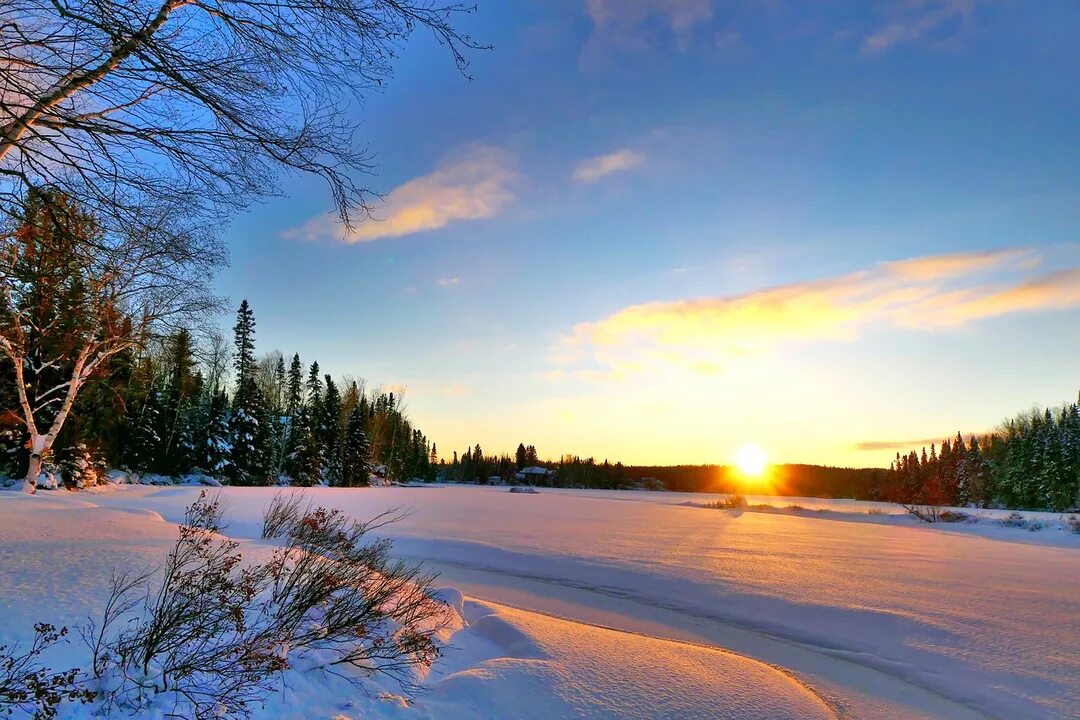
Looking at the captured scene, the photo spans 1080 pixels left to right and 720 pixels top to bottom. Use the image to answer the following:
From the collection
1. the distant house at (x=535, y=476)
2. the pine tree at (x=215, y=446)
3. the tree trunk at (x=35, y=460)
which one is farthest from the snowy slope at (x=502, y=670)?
the distant house at (x=535, y=476)

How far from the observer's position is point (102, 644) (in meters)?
3.41

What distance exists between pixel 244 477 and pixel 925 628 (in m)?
44.5

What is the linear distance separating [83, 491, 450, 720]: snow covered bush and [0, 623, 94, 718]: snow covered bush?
7.0 inches

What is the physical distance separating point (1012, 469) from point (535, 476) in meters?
76.9

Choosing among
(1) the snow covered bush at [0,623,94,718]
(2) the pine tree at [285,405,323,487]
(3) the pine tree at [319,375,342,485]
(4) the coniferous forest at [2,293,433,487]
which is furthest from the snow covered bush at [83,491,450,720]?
(3) the pine tree at [319,375,342,485]

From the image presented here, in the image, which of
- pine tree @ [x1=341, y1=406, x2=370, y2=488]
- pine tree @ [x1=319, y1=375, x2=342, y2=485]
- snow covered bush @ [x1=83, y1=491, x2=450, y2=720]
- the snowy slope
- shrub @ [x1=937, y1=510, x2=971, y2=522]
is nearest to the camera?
snow covered bush @ [x1=83, y1=491, x2=450, y2=720]

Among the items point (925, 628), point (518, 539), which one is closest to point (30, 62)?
point (925, 628)

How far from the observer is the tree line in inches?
1914

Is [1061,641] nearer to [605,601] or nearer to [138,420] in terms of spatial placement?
[605,601]

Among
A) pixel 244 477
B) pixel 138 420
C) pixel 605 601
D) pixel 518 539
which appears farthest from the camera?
pixel 244 477

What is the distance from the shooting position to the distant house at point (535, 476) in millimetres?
109500

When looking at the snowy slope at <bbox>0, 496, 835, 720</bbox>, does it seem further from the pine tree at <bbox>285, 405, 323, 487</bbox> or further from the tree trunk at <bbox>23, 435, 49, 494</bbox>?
the pine tree at <bbox>285, 405, 323, 487</bbox>

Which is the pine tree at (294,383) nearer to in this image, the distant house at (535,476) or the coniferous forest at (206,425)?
the coniferous forest at (206,425)

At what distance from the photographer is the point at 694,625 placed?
751cm
